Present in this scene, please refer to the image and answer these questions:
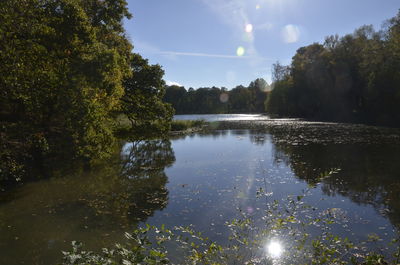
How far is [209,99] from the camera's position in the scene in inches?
6826

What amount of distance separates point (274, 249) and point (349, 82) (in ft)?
217

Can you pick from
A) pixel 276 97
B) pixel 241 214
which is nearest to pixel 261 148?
pixel 241 214

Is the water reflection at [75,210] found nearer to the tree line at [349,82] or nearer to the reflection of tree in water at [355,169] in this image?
the reflection of tree in water at [355,169]

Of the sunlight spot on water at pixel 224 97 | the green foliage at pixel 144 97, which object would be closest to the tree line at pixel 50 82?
the green foliage at pixel 144 97

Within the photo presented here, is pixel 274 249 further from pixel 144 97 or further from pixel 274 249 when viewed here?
pixel 144 97

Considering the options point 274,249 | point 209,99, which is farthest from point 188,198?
point 209,99

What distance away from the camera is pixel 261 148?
27.5m

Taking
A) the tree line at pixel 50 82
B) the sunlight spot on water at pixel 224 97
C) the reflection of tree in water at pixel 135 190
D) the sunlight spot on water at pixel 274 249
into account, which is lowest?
the sunlight spot on water at pixel 274 249

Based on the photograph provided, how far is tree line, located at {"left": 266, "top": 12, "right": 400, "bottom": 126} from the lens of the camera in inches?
1938

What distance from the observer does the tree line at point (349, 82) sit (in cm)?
4922

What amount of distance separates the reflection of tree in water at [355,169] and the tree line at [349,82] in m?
25.7

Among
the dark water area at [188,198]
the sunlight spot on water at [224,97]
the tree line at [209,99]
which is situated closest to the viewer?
the dark water area at [188,198]

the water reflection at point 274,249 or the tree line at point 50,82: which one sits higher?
the tree line at point 50,82

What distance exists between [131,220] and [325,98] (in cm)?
7259
